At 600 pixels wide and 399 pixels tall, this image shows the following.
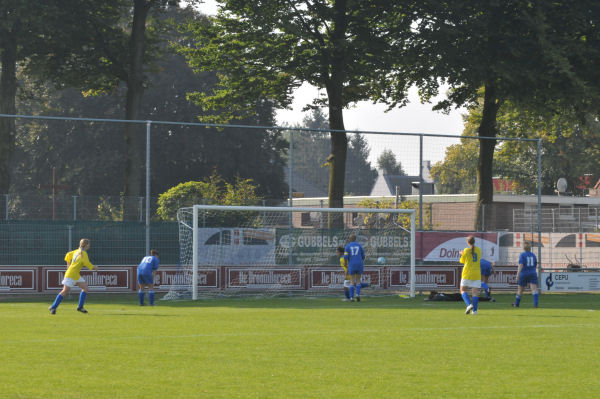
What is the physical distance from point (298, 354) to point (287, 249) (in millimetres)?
16317

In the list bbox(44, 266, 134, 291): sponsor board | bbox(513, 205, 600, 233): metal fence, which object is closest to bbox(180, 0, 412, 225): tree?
bbox(513, 205, 600, 233): metal fence

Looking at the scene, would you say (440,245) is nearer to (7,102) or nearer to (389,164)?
(389,164)

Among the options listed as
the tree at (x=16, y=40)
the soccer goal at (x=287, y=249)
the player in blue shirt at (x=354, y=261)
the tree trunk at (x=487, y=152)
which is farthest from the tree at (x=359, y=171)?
the tree at (x=16, y=40)

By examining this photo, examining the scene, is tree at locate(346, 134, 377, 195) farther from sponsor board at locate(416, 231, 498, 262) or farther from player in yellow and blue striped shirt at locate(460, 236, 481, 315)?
player in yellow and blue striped shirt at locate(460, 236, 481, 315)

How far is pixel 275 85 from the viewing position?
36.0 m

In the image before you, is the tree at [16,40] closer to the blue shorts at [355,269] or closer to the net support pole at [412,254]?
the net support pole at [412,254]

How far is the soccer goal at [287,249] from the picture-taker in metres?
27.3

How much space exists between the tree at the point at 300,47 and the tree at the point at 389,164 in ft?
15.3

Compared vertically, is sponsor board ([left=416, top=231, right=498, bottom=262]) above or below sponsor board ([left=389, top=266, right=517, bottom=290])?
above

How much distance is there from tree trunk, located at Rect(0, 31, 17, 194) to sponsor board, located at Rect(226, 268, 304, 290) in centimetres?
1188

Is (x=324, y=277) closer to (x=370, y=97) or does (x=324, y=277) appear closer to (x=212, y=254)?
(x=212, y=254)

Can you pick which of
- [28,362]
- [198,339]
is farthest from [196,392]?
[198,339]

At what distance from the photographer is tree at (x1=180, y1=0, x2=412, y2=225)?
33.4 m

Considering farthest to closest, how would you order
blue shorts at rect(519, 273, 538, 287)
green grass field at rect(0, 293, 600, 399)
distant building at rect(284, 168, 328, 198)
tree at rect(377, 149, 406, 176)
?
distant building at rect(284, 168, 328, 198), tree at rect(377, 149, 406, 176), blue shorts at rect(519, 273, 538, 287), green grass field at rect(0, 293, 600, 399)
